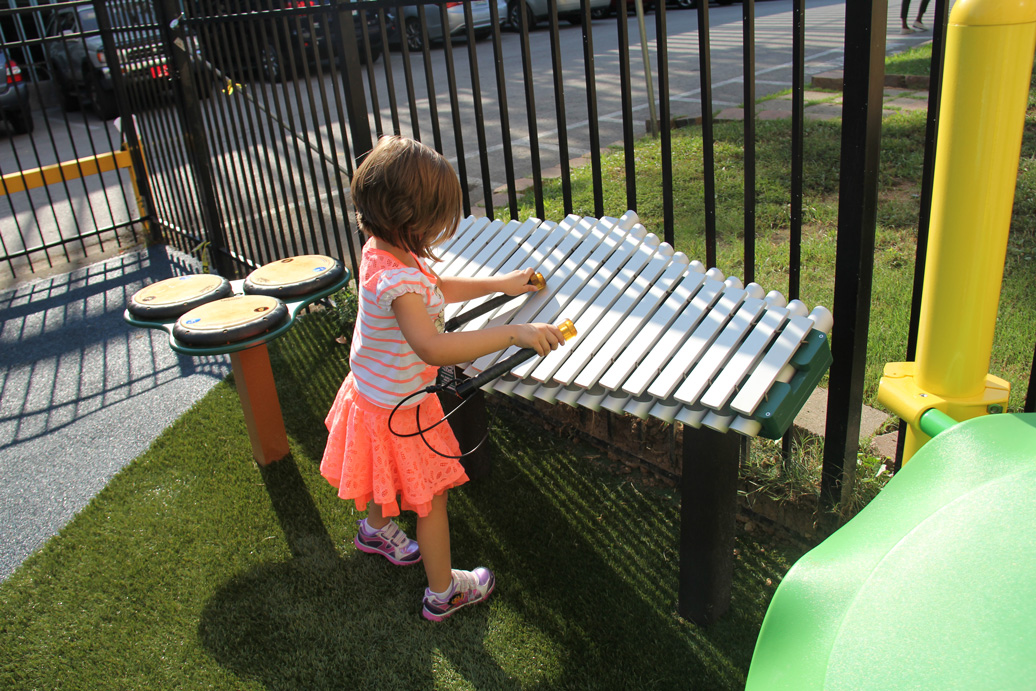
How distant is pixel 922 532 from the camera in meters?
1.00

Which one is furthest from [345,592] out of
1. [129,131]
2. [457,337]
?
[129,131]

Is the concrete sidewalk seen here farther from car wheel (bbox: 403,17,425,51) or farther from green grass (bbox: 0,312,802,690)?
car wheel (bbox: 403,17,425,51)

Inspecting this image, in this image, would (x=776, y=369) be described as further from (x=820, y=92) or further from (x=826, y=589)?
(x=820, y=92)

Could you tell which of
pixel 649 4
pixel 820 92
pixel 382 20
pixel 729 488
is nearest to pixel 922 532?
pixel 729 488

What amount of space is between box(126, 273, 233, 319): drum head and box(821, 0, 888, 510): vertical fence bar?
2.48 meters

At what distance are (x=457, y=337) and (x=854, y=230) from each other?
105 centimetres

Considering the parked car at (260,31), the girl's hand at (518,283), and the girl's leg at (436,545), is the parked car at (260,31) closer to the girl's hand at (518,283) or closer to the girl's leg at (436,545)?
the girl's hand at (518,283)

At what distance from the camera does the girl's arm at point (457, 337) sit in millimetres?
1820

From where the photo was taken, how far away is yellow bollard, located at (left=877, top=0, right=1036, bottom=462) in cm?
138

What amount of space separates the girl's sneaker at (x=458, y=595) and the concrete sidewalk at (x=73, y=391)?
5.12 feet

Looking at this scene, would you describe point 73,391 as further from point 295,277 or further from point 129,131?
point 129,131

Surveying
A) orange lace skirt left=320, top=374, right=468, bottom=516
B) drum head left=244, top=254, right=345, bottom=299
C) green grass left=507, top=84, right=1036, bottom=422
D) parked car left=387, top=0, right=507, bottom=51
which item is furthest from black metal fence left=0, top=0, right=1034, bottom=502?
orange lace skirt left=320, top=374, right=468, bottom=516

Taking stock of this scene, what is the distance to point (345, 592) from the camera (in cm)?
247

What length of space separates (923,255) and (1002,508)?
52.5 inches
